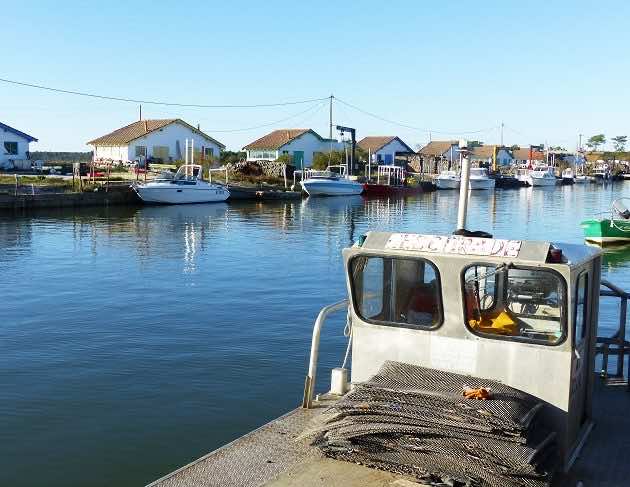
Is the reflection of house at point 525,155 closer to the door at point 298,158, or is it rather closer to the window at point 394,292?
the door at point 298,158

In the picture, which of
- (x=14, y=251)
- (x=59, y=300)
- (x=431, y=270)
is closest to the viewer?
(x=431, y=270)

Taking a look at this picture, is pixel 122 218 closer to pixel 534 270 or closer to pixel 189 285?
pixel 189 285

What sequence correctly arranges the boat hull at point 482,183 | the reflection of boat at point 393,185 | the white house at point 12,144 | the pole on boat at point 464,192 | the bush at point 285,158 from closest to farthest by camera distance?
the pole on boat at point 464,192 < the white house at point 12,144 < the reflection of boat at point 393,185 < the bush at point 285,158 < the boat hull at point 482,183

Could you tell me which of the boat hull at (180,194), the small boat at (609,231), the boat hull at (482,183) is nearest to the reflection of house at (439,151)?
the boat hull at (482,183)

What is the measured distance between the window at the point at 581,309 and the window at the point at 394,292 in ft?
3.70

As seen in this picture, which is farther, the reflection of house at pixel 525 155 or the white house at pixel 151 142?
the reflection of house at pixel 525 155

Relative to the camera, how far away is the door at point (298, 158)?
9106 cm

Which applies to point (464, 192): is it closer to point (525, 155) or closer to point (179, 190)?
point (179, 190)

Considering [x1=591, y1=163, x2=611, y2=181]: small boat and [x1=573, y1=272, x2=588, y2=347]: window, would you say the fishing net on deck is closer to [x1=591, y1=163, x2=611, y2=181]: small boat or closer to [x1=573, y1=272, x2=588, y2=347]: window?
[x1=573, y1=272, x2=588, y2=347]: window

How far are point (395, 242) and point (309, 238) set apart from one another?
2938 cm

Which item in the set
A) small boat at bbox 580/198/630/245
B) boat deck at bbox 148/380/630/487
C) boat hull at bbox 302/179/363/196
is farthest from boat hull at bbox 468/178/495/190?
boat deck at bbox 148/380/630/487

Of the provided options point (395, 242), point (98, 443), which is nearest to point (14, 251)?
point (98, 443)

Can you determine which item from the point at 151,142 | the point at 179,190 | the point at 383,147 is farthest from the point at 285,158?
the point at 179,190

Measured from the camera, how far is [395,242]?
22.0 feet
